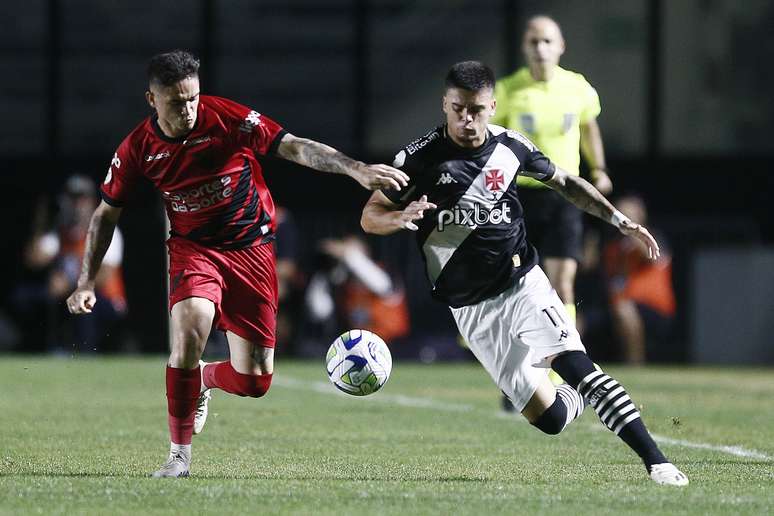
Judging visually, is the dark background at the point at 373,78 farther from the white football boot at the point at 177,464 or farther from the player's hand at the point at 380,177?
the player's hand at the point at 380,177

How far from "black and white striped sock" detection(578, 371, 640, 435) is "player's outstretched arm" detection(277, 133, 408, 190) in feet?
4.11

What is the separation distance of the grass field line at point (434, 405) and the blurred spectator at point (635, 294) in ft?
17.8

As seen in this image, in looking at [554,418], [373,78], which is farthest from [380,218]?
[373,78]

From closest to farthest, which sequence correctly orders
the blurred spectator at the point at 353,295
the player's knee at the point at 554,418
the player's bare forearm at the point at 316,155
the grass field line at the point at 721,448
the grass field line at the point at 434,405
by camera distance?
the player's bare forearm at the point at 316,155, the player's knee at the point at 554,418, the grass field line at the point at 721,448, the grass field line at the point at 434,405, the blurred spectator at the point at 353,295

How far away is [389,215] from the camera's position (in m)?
7.39

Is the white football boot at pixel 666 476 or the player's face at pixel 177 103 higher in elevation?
the player's face at pixel 177 103

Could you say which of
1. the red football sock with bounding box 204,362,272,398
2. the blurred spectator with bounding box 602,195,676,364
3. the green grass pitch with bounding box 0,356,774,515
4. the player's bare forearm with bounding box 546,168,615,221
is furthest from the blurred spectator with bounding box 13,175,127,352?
the player's bare forearm with bounding box 546,168,615,221

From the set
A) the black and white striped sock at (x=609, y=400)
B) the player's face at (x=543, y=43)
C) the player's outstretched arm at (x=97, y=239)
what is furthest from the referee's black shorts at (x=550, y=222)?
the player's outstretched arm at (x=97, y=239)

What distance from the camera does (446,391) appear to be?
1469cm

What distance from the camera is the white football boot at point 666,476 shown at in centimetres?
723

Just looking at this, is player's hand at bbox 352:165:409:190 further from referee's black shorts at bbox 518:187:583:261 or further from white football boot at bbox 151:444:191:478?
referee's black shorts at bbox 518:187:583:261

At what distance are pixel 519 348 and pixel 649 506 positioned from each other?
5.63 ft

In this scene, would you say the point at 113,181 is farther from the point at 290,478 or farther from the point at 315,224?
the point at 315,224

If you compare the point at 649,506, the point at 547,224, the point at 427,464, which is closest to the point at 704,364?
the point at 547,224
